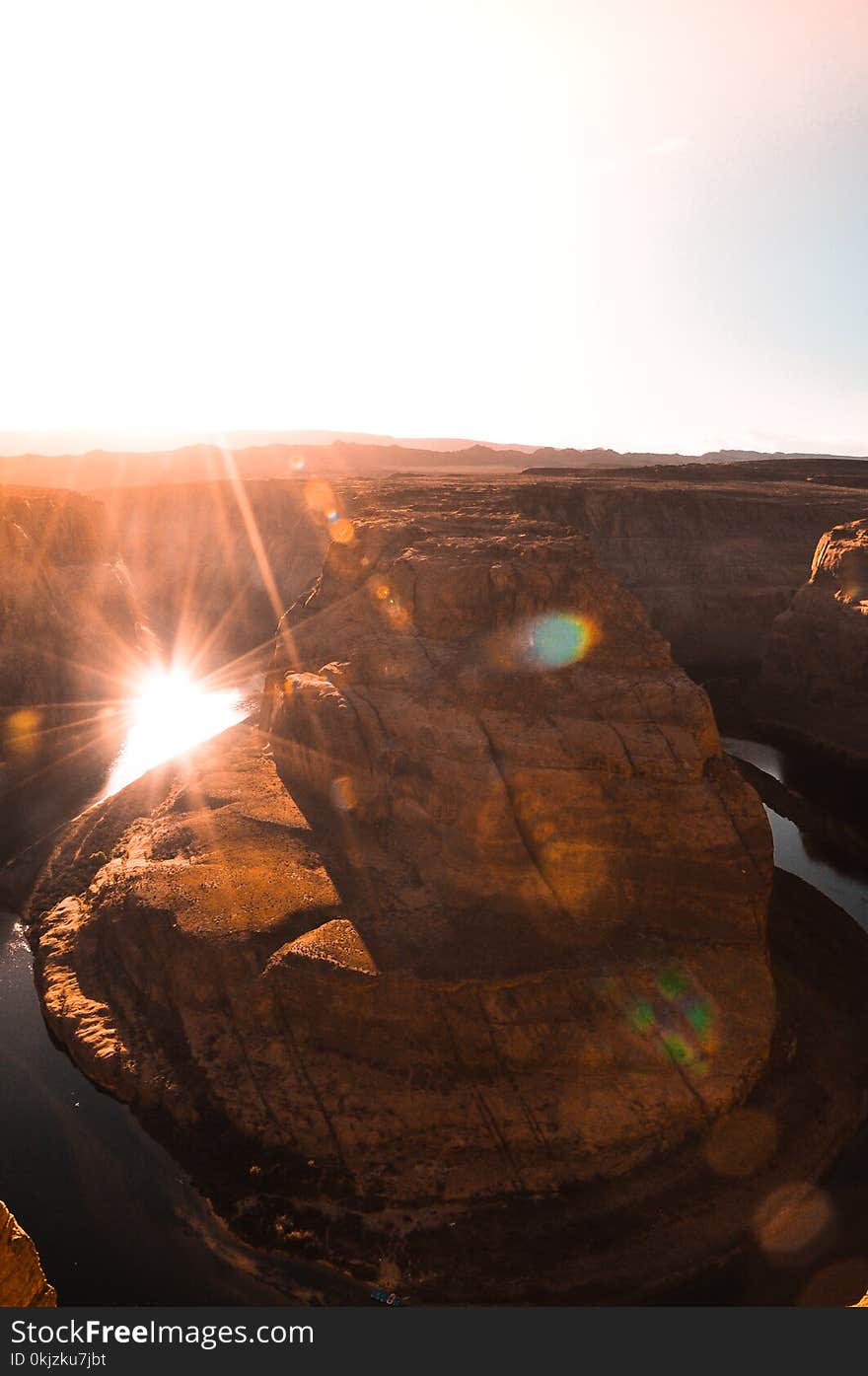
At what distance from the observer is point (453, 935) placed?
987 inches

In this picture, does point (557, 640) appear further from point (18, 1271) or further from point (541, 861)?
point (18, 1271)

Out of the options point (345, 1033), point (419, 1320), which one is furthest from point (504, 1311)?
point (345, 1033)

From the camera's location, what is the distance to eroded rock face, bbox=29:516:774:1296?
2122cm

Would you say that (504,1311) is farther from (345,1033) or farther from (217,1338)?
(345,1033)

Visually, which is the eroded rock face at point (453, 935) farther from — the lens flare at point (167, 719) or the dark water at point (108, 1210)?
the lens flare at point (167, 719)

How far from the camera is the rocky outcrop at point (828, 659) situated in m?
52.5

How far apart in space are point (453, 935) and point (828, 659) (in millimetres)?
41085

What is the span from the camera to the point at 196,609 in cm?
8512

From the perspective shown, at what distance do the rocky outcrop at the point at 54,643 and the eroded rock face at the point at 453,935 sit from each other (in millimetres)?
18314

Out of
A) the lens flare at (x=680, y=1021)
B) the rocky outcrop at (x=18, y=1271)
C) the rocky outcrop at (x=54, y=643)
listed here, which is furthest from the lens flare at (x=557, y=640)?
the rocky outcrop at (x=54, y=643)

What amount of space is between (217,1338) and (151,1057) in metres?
11.4

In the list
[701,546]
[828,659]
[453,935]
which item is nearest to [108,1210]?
[453,935]

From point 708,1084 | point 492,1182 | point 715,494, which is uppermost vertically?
point 715,494

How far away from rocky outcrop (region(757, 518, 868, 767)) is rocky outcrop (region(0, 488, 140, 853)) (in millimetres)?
46053
